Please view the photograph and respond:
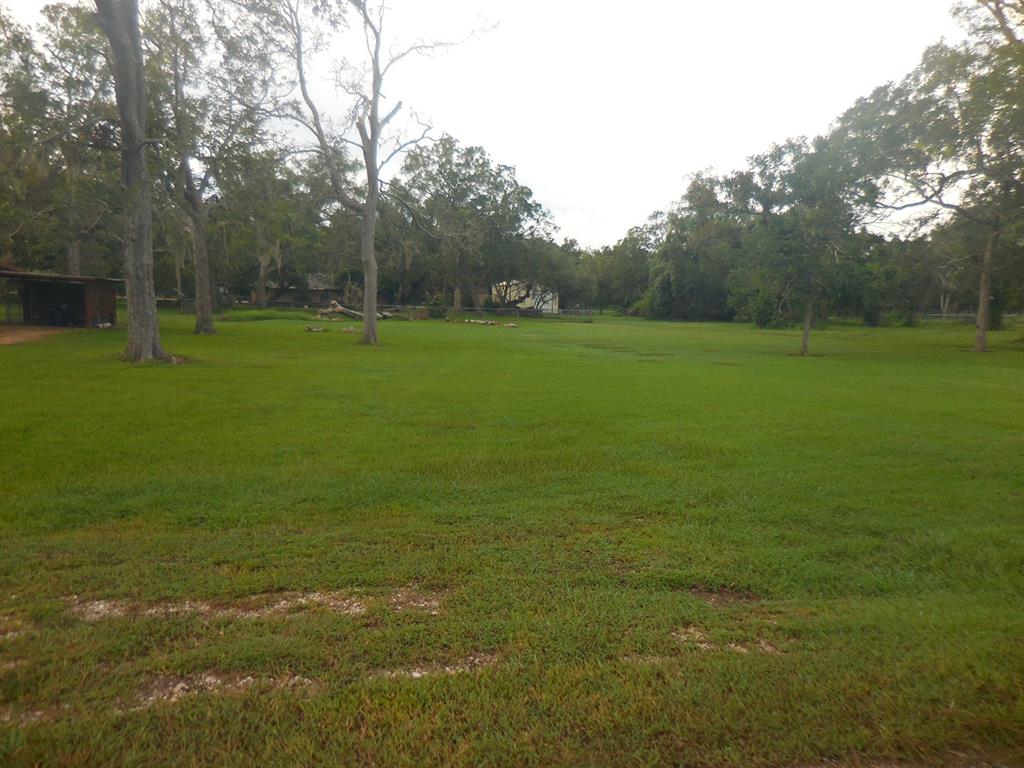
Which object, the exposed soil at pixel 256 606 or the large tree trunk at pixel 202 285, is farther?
the large tree trunk at pixel 202 285

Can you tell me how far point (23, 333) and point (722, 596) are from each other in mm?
29237

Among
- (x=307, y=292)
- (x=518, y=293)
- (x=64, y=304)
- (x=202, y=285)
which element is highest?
(x=518, y=293)

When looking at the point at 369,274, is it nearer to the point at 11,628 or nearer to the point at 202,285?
the point at 202,285

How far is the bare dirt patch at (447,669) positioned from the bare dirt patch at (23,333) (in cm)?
2324

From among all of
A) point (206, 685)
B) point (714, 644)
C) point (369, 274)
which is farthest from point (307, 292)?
point (714, 644)

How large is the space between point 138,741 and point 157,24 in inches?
1083

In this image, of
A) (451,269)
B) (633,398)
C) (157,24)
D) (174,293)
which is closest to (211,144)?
(157,24)

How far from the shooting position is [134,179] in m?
18.1

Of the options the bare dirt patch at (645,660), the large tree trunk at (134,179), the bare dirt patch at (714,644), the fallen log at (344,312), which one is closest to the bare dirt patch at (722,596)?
the bare dirt patch at (714,644)

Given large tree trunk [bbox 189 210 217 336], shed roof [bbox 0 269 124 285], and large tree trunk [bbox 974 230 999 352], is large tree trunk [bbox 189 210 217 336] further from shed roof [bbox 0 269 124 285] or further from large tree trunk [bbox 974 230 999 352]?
large tree trunk [bbox 974 230 999 352]

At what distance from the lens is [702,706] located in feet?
9.48

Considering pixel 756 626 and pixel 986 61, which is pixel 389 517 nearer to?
pixel 756 626

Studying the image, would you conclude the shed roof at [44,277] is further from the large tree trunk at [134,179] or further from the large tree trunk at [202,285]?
the large tree trunk at [134,179]

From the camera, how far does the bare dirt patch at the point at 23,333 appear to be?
21898 millimetres
